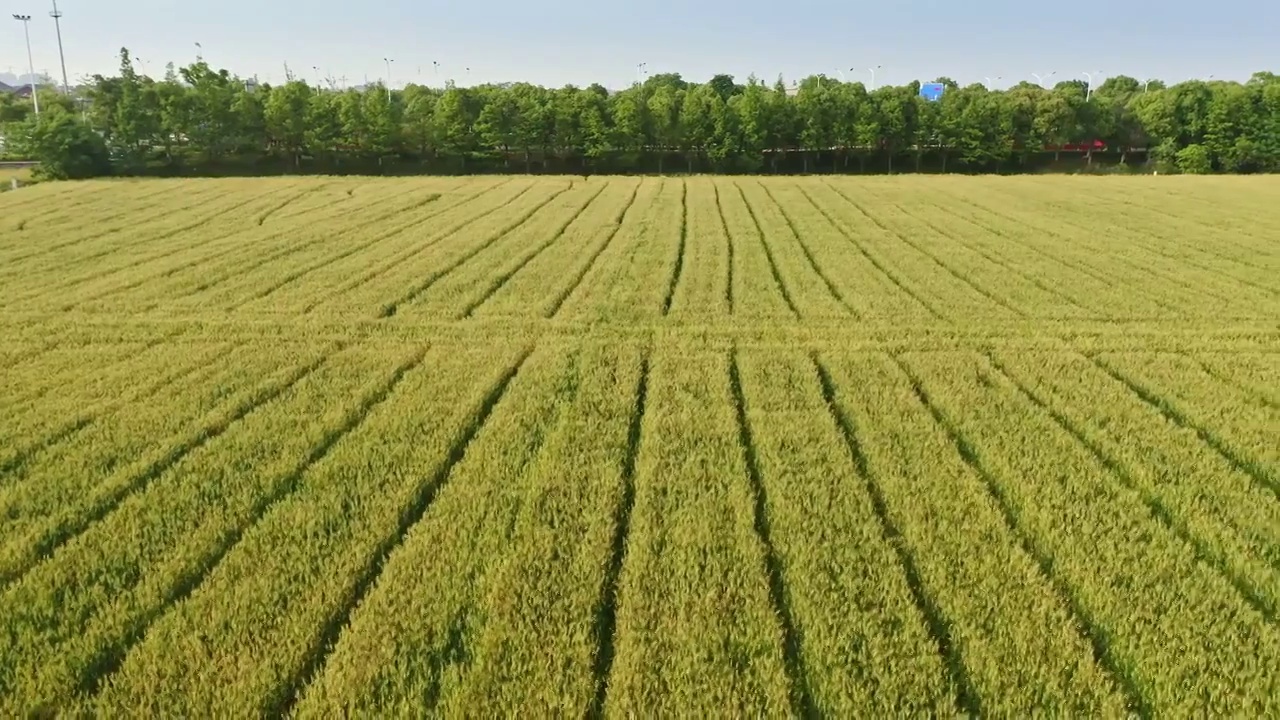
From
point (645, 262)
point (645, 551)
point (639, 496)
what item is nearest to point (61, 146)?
point (645, 262)

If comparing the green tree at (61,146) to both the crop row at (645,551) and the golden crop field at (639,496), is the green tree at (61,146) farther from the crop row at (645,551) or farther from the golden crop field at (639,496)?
the crop row at (645,551)

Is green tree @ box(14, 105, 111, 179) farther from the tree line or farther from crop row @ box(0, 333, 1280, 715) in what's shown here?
crop row @ box(0, 333, 1280, 715)

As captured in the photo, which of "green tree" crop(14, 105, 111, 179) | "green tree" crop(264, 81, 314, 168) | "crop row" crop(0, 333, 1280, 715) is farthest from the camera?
"green tree" crop(264, 81, 314, 168)

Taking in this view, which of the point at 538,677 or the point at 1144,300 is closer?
the point at 538,677

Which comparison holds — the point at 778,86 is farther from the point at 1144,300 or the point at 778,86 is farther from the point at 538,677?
the point at 538,677

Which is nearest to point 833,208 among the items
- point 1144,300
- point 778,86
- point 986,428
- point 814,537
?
point 1144,300

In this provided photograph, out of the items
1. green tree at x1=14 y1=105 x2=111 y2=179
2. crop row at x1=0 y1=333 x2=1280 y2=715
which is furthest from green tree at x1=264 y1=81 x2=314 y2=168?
crop row at x1=0 y1=333 x2=1280 y2=715

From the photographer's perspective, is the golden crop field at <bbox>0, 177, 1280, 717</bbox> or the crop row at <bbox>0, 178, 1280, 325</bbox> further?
the crop row at <bbox>0, 178, 1280, 325</bbox>
